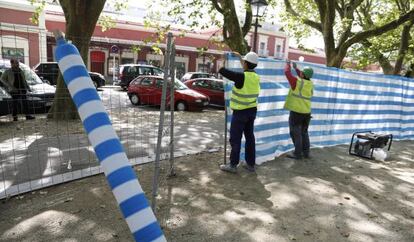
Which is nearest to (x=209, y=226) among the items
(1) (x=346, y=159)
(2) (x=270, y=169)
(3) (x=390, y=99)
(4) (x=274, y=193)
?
(4) (x=274, y=193)

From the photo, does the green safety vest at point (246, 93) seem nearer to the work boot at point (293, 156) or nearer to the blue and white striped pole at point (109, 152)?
the work boot at point (293, 156)

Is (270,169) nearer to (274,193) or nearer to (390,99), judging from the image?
(274,193)

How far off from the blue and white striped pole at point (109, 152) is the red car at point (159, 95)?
40.0 feet

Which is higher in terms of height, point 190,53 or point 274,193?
point 190,53

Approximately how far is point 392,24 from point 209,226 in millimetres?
12462

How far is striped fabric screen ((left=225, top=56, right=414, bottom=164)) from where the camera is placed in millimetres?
6559

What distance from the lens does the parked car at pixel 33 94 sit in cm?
927

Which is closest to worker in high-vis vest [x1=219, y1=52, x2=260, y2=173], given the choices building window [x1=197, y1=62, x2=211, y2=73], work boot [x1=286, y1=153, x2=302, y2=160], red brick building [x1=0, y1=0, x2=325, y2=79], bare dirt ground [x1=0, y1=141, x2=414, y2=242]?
bare dirt ground [x1=0, y1=141, x2=414, y2=242]

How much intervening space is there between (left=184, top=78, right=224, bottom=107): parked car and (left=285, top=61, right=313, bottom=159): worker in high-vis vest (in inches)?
388

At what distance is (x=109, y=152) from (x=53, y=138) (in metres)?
6.27

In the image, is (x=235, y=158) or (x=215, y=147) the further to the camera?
(x=215, y=147)

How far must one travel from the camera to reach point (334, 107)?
8.52 metres

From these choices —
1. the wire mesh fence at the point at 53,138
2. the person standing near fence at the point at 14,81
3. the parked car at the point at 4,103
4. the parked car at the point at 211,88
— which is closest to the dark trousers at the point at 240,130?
the wire mesh fence at the point at 53,138

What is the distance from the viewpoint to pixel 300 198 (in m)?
4.87
